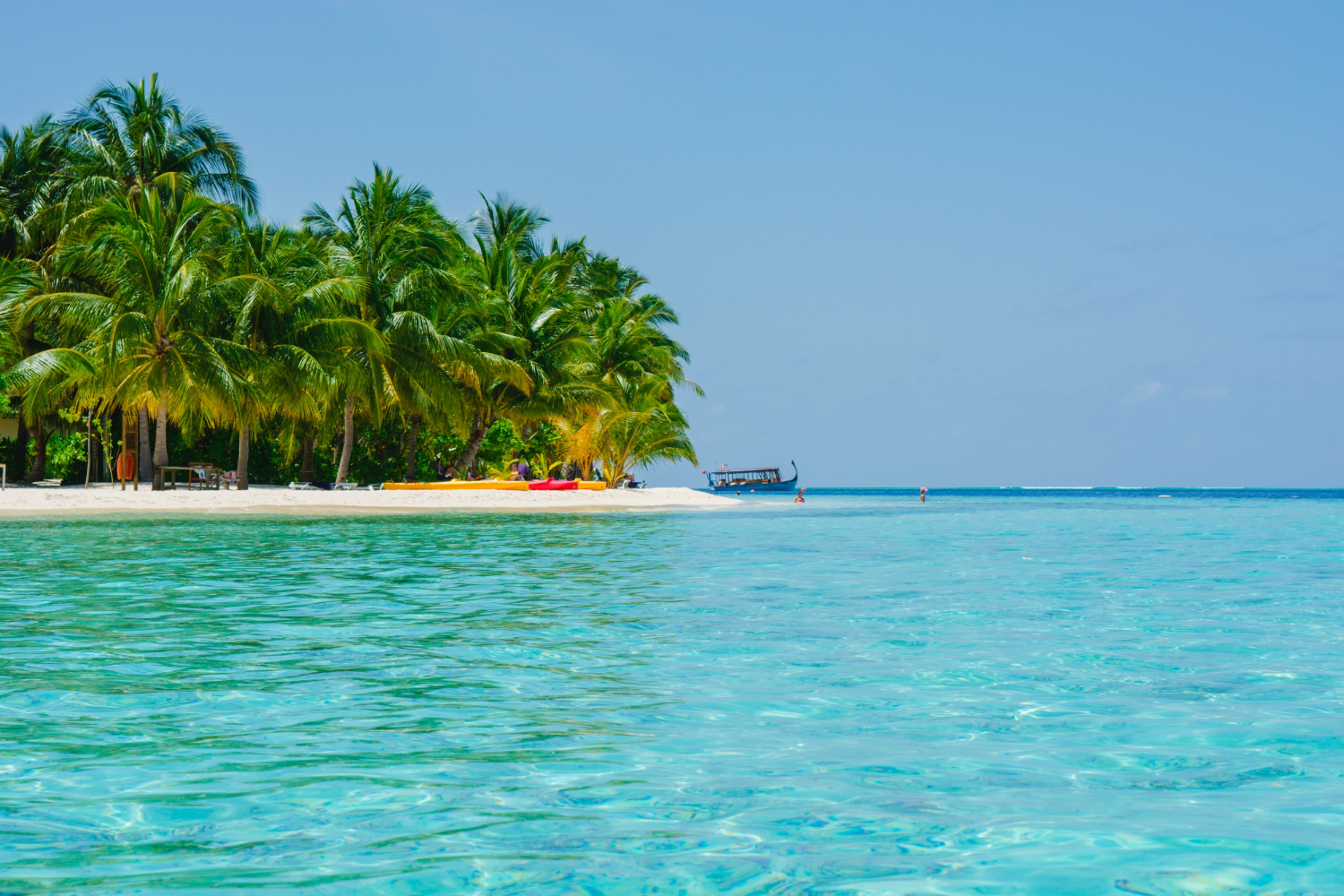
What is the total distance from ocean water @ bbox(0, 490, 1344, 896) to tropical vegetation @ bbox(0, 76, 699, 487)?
53.6 feet

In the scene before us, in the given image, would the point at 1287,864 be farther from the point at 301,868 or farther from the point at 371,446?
the point at 371,446

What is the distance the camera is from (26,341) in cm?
3027

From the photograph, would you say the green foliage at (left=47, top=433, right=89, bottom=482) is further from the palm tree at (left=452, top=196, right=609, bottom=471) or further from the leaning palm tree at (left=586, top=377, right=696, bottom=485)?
the leaning palm tree at (left=586, top=377, right=696, bottom=485)

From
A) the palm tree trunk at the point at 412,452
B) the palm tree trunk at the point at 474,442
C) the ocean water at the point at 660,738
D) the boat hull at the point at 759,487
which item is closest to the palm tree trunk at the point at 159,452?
the palm tree trunk at the point at 412,452

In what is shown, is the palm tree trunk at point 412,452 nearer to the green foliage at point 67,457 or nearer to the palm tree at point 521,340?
the palm tree at point 521,340

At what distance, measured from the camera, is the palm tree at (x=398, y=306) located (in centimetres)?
A: 2906

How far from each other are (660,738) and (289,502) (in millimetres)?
23118

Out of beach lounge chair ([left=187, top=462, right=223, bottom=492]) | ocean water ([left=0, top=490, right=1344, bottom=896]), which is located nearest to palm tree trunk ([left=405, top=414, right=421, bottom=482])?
beach lounge chair ([left=187, top=462, right=223, bottom=492])

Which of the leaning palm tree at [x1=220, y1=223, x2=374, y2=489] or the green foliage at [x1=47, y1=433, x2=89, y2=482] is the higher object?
the leaning palm tree at [x1=220, y1=223, x2=374, y2=489]

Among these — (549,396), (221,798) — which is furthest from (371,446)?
(221,798)

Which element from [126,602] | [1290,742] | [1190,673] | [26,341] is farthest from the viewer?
[26,341]

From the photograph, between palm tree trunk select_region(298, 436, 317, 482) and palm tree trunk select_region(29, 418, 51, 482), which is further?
palm tree trunk select_region(298, 436, 317, 482)

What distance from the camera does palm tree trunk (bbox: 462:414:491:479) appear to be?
34.2m

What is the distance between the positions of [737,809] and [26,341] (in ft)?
107
